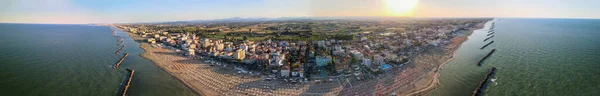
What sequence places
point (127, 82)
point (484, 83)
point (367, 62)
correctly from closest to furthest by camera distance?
point (484, 83), point (127, 82), point (367, 62)

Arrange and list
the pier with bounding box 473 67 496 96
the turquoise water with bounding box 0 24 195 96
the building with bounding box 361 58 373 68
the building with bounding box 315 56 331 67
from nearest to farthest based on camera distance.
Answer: the pier with bounding box 473 67 496 96 → the turquoise water with bounding box 0 24 195 96 → the building with bounding box 361 58 373 68 → the building with bounding box 315 56 331 67

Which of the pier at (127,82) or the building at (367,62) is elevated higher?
the building at (367,62)

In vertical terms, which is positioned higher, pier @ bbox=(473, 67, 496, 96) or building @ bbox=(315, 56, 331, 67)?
building @ bbox=(315, 56, 331, 67)

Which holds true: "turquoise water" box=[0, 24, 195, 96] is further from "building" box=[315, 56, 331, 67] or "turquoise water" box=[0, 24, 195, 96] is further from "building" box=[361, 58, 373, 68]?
"building" box=[361, 58, 373, 68]

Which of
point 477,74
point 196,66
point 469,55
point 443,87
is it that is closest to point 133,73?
point 196,66

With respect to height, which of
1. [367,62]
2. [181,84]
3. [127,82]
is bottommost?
[181,84]

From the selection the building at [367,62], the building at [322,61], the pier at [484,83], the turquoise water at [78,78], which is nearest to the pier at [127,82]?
the turquoise water at [78,78]

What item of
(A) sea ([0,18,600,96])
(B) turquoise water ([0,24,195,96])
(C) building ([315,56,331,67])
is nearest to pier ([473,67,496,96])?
(A) sea ([0,18,600,96])

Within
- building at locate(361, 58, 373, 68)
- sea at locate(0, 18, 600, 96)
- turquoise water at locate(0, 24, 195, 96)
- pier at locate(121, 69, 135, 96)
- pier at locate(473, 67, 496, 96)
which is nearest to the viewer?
pier at locate(473, 67, 496, 96)

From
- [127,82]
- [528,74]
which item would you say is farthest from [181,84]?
[528,74]

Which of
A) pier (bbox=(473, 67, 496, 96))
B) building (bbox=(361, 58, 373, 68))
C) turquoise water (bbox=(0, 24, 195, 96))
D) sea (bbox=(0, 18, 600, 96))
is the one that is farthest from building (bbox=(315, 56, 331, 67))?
pier (bbox=(473, 67, 496, 96))

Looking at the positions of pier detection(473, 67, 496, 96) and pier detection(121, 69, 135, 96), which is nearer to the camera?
pier detection(473, 67, 496, 96)

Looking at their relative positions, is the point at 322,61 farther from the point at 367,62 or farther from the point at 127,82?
the point at 127,82

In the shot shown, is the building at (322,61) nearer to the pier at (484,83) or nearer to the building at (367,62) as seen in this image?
the building at (367,62)
